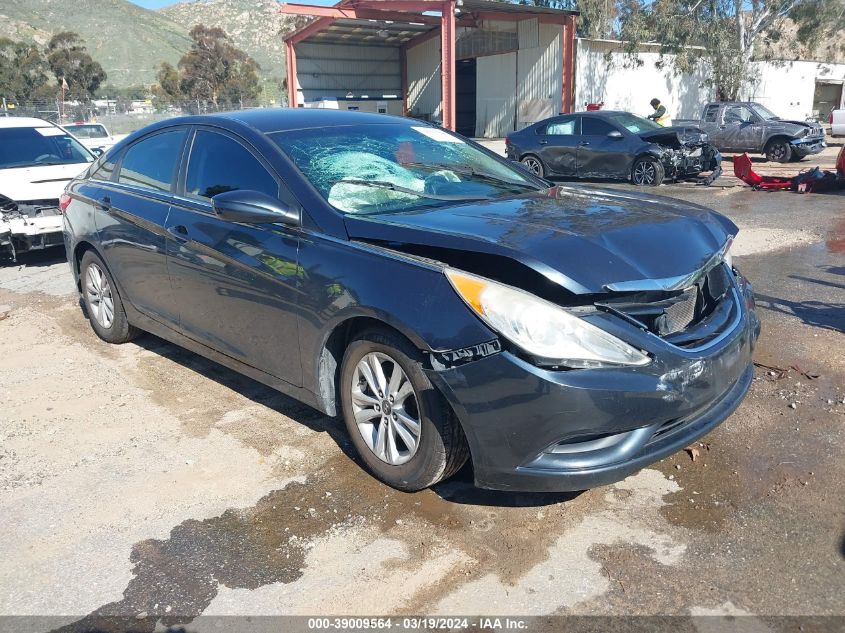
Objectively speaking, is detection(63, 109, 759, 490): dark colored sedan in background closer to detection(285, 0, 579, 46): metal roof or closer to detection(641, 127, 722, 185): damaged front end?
detection(641, 127, 722, 185): damaged front end

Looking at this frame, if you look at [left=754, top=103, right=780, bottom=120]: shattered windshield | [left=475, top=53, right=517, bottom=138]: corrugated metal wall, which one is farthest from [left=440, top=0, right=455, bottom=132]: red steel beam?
[left=754, top=103, right=780, bottom=120]: shattered windshield

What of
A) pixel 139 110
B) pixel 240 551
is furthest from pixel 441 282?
pixel 139 110

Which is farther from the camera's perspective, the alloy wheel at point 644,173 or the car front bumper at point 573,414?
the alloy wheel at point 644,173

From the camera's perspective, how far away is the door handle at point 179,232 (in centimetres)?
430

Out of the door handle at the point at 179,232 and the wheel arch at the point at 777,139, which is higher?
the door handle at the point at 179,232

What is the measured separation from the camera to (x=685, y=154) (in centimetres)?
1466

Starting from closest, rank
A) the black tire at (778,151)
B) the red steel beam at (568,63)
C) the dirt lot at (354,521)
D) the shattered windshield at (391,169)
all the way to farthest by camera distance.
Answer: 1. the dirt lot at (354,521)
2. the shattered windshield at (391,169)
3. the black tire at (778,151)
4. the red steel beam at (568,63)

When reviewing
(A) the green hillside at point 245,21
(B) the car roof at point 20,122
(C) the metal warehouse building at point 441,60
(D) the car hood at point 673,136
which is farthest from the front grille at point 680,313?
(A) the green hillside at point 245,21

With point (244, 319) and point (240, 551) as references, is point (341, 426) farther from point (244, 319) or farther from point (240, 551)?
point (240, 551)

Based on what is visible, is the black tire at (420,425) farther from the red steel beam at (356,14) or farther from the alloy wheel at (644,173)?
the red steel beam at (356,14)

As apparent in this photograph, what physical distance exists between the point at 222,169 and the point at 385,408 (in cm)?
184

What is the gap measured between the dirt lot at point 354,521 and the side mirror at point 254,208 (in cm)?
124

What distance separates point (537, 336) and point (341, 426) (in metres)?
1.76

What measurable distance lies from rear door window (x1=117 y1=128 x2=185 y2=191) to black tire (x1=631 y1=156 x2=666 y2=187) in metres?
11.6
